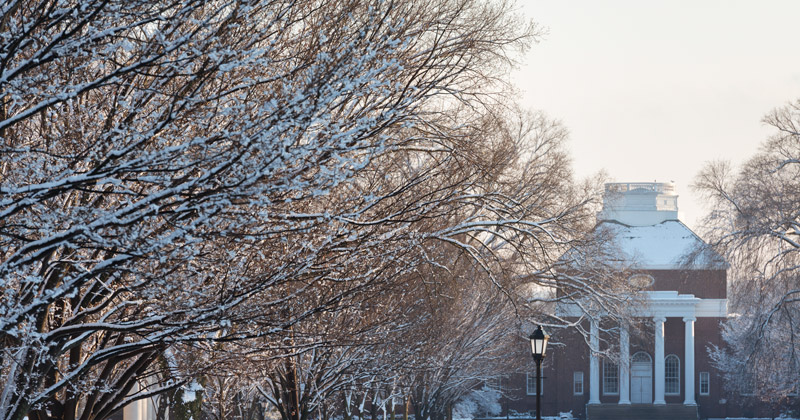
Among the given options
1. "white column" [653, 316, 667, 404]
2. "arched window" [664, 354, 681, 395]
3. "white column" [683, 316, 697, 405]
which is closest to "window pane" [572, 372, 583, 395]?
"white column" [653, 316, 667, 404]

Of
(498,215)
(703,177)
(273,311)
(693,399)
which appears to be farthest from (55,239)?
(693,399)

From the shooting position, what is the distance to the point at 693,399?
2581 inches

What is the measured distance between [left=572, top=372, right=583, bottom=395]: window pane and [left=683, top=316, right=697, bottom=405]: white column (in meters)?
Result: 6.18

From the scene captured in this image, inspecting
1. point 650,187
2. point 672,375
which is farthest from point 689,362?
point 650,187

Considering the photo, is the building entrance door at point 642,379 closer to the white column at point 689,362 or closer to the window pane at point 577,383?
the white column at point 689,362

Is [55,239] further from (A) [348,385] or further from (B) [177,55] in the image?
(A) [348,385]

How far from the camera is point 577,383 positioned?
220 ft

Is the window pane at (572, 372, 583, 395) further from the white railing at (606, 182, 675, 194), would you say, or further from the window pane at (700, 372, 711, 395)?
the white railing at (606, 182, 675, 194)

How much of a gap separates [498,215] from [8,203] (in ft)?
34.6

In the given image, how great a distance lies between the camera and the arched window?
220 feet

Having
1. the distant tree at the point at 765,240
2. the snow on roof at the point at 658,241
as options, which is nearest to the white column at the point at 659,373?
the snow on roof at the point at 658,241

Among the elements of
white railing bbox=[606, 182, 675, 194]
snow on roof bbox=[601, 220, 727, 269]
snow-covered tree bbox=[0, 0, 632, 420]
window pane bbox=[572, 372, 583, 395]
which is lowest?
window pane bbox=[572, 372, 583, 395]

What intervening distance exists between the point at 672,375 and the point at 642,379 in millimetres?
1965

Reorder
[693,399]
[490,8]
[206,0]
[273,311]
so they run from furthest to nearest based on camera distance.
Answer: [693,399] < [490,8] < [273,311] < [206,0]
